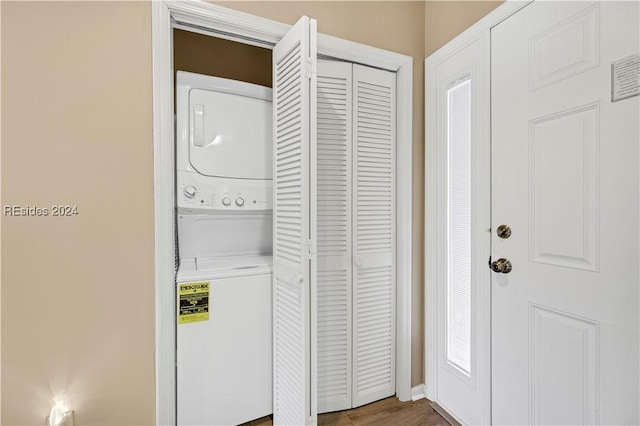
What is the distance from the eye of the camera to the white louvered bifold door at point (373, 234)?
1.77m

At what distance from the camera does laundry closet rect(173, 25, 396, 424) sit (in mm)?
1479

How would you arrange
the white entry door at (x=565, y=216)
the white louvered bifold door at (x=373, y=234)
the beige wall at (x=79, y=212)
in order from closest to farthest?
1. the white entry door at (x=565, y=216)
2. the beige wall at (x=79, y=212)
3. the white louvered bifold door at (x=373, y=234)

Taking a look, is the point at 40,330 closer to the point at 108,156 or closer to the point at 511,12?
the point at 108,156

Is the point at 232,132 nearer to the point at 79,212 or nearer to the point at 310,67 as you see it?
the point at 310,67

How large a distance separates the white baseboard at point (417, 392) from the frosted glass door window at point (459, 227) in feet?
1.08

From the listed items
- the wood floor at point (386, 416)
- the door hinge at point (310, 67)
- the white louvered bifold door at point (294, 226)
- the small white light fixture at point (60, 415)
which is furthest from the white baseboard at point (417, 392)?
the door hinge at point (310, 67)

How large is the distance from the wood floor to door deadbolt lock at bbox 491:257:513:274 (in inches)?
36.5

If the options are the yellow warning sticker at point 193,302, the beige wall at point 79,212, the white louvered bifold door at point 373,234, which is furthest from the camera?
the white louvered bifold door at point 373,234

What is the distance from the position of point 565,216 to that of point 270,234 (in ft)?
5.04

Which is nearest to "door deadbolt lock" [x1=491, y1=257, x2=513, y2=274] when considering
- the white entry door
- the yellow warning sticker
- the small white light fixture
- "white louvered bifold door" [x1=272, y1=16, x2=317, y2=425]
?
the white entry door

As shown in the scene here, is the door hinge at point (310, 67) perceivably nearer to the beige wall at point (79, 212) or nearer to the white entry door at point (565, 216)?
the beige wall at point (79, 212)

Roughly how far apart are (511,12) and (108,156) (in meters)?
1.85

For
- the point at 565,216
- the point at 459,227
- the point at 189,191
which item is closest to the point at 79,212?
the point at 189,191

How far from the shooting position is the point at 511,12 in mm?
1327
